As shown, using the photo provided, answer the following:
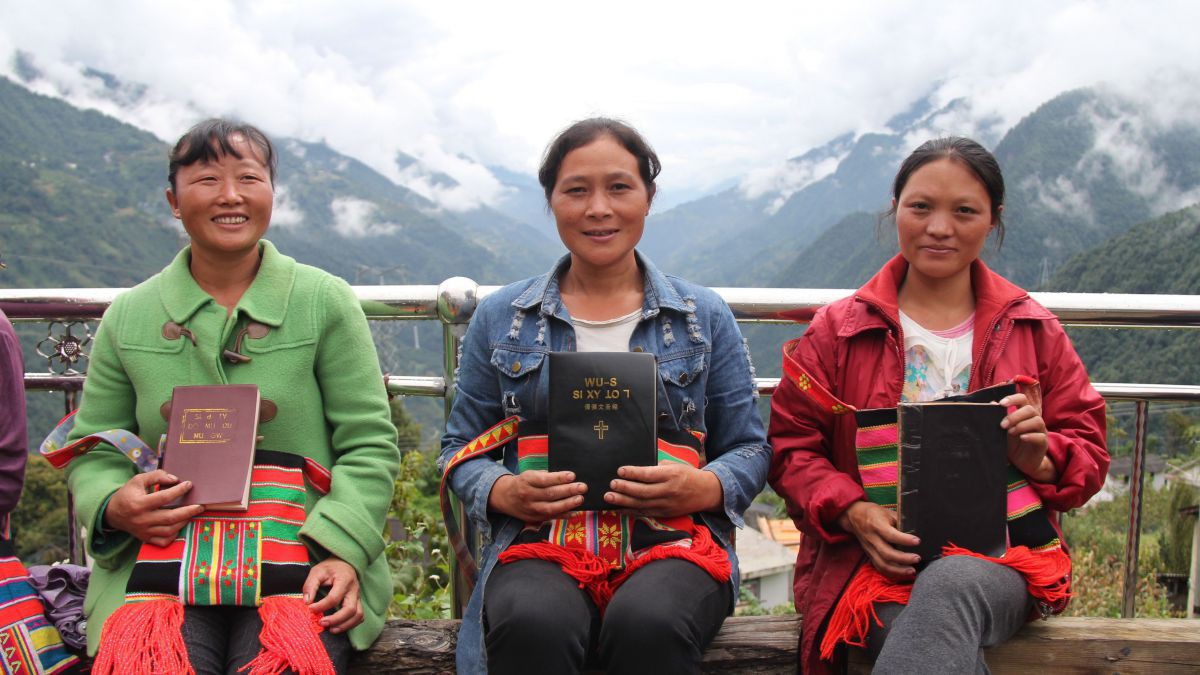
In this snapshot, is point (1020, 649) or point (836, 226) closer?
point (1020, 649)

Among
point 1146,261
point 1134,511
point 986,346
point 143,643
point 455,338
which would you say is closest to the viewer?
point 143,643

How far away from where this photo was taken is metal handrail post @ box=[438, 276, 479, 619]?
2.40 m

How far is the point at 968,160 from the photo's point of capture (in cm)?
210

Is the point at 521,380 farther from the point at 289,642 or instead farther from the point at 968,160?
the point at 968,160

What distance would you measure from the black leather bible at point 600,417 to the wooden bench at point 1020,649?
51cm

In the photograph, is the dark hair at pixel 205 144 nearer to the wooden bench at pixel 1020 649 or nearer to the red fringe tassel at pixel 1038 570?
the wooden bench at pixel 1020 649

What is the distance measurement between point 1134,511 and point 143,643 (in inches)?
104

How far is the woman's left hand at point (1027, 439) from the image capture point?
184cm

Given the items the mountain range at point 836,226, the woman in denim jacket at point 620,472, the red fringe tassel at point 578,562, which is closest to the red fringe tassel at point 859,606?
the woman in denim jacket at point 620,472

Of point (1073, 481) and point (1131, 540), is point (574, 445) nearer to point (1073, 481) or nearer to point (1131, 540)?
point (1073, 481)

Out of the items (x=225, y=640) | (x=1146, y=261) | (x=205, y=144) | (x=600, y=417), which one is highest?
(x=1146, y=261)

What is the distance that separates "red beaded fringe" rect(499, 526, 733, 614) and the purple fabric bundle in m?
0.98

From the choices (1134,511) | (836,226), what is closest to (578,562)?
(1134,511)

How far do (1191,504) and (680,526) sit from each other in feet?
7.46
